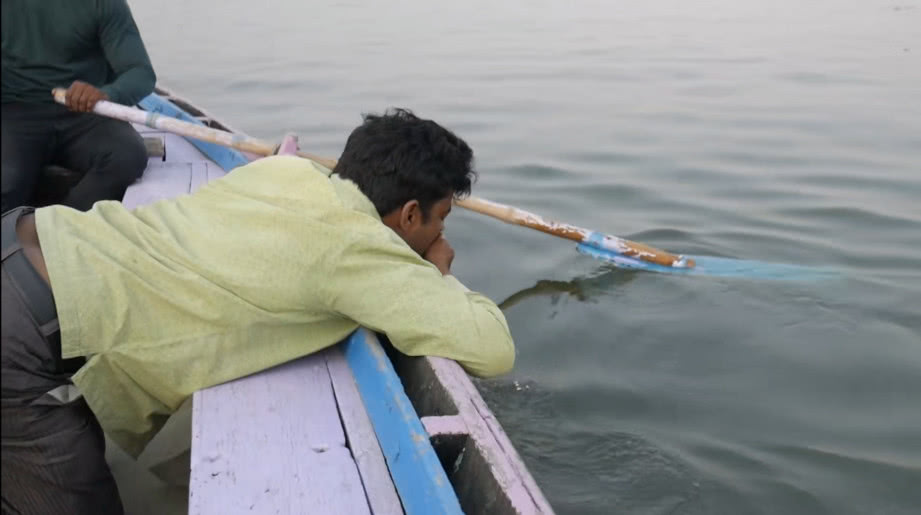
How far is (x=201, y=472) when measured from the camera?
1512 mm

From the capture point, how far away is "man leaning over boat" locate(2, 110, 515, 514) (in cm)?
158

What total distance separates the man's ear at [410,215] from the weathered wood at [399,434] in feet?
0.87

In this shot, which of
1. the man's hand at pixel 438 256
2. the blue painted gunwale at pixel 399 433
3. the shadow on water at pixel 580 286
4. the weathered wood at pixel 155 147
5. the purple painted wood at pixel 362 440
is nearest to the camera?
the blue painted gunwale at pixel 399 433

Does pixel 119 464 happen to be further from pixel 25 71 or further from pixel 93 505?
pixel 25 71

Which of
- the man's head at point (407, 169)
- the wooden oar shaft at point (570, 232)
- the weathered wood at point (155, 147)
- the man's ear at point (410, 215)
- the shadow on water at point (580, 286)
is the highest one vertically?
the man's head at point (407, 169)

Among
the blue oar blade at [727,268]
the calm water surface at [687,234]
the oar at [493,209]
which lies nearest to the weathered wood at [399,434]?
the calm water surface at [687,234]

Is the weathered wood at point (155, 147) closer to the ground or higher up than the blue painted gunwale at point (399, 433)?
higher up

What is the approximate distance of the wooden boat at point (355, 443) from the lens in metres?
1.44

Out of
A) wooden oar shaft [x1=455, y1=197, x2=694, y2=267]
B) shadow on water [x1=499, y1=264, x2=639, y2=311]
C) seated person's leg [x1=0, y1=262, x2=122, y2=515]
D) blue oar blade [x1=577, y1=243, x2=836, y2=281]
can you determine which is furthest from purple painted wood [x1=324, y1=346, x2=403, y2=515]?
blue oar blade [x1=577, y1=243, x2=836, y2=281]

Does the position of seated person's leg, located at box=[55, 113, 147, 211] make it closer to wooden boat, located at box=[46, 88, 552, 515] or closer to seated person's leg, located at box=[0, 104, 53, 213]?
seated person's leg, located at box=[0, 104, 53, 213]

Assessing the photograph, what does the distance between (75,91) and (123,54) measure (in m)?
0.32

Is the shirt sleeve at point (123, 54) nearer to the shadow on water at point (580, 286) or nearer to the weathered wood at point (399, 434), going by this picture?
the shadow on water at point (580, 286)

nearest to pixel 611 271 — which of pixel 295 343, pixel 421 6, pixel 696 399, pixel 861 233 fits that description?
pixel 696 399

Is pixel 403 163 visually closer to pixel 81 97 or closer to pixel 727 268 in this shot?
pixel 81 97
